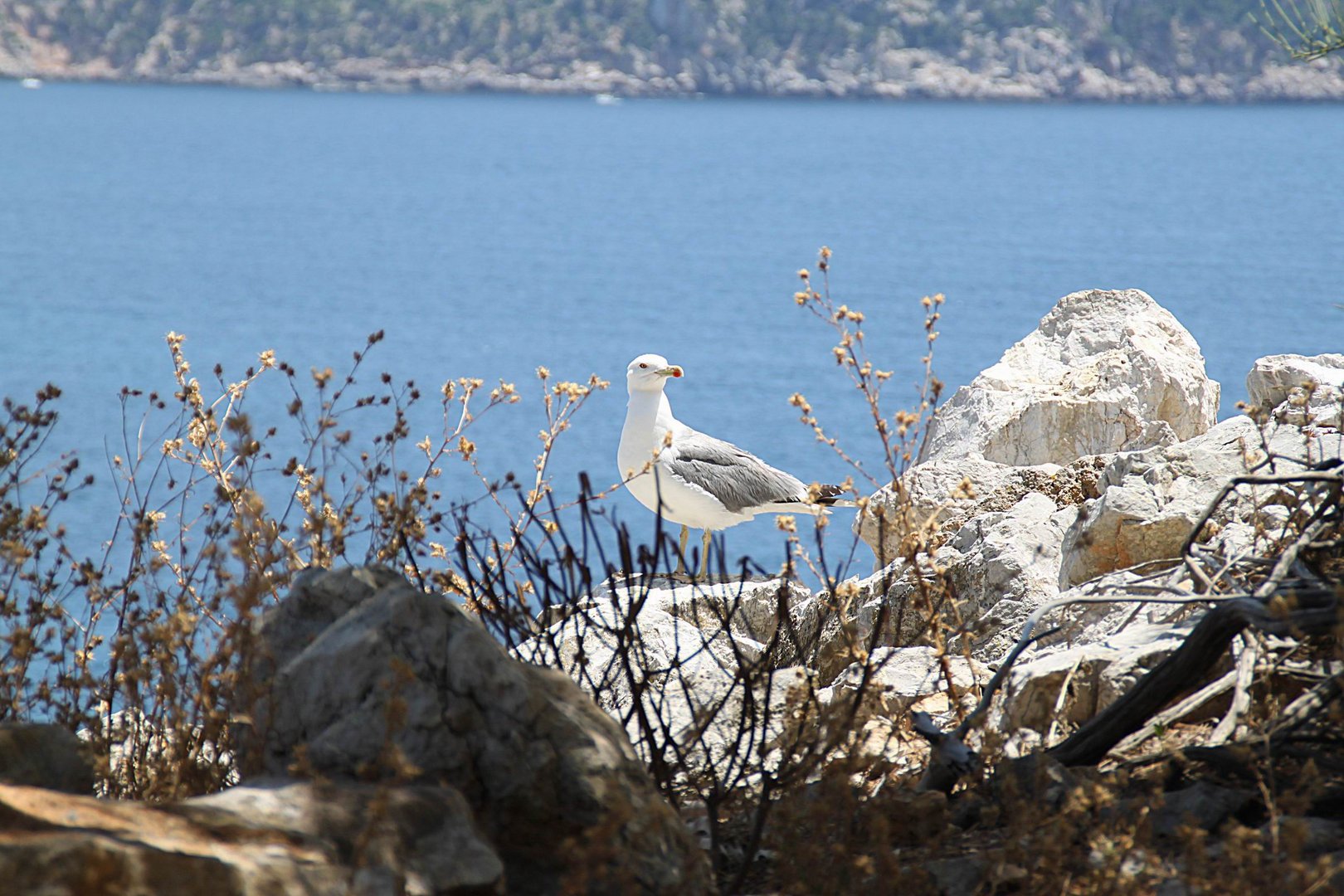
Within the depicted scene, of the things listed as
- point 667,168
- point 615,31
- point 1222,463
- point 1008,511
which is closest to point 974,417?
point 1008,511

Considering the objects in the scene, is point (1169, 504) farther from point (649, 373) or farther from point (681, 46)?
point (681, 46)

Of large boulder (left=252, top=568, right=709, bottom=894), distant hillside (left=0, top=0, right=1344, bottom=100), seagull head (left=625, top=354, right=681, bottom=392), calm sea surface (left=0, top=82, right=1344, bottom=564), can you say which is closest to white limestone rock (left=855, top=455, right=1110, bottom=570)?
seagull head (left=625, top=354, right=681, bottom=392)

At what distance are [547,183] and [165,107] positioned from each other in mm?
54756

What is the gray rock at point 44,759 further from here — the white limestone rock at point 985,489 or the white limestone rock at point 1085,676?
the white limestone rock at point 985,489

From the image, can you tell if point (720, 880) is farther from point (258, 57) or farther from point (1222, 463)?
point (258, 57)

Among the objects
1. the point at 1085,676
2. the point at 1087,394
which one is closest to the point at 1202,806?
the point at 1085,676

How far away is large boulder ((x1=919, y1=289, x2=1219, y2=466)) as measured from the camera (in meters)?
7.11

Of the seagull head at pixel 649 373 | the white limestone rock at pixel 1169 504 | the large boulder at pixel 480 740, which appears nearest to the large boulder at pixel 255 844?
the large boulder at pixel 480 740

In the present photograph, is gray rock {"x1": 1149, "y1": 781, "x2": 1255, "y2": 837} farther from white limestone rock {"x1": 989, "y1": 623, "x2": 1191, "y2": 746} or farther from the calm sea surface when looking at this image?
the calm sea surface

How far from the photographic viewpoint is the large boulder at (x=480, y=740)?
2.41m

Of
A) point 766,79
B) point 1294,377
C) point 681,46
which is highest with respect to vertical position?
point 681,46

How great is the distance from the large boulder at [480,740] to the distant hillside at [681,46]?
106413 mm

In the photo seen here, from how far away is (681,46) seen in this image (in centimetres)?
10775

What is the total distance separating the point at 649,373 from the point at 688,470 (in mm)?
528
